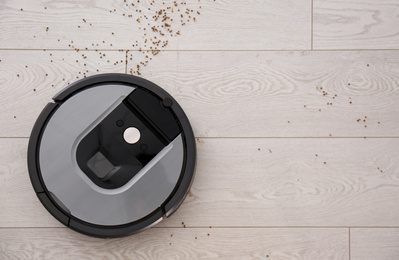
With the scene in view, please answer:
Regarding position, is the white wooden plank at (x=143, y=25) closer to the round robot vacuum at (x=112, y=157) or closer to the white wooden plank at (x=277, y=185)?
the round robot vacuum at (x=112, y=157)

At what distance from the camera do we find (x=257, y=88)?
47.1 inches

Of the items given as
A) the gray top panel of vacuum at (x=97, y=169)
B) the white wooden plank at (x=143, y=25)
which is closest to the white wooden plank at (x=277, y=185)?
the gray top panel of vacuum at (x=97, y=169)

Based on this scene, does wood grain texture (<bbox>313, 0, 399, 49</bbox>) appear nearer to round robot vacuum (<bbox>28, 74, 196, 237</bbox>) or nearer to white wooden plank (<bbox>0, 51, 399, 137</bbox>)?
white wooden plank (<bbox>0, 51, 399, 137</bbox>)

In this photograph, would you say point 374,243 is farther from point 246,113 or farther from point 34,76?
point 34,76

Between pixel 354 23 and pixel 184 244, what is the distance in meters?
0.80

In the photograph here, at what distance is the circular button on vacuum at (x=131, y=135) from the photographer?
1.10 meters

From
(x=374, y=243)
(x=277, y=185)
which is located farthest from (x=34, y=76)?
(x=374, y=243)

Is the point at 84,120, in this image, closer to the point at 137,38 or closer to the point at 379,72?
the point at 137,38

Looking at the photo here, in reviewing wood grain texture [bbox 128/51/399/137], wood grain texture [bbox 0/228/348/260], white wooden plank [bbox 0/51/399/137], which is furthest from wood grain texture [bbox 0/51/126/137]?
wood grain texture [bbox 0/228/348/260]

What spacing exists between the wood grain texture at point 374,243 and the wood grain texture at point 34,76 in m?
0.83

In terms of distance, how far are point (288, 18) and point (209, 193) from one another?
0.56 metres

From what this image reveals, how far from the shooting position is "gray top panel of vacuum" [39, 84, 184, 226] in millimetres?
1087

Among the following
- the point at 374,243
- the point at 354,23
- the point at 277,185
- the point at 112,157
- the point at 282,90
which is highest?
the point at 354,23

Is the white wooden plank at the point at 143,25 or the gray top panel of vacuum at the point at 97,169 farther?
the white wooden plank at the point at 143,25
